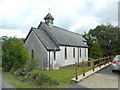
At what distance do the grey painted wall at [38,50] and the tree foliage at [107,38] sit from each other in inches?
837

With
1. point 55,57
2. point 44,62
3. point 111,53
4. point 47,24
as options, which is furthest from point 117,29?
point 44,62

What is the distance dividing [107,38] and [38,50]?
24.5 metres

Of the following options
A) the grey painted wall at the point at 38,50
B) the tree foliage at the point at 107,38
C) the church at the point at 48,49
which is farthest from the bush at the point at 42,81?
the tree foliage at the point at 107,38

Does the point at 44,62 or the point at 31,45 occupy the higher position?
the point at 31,45

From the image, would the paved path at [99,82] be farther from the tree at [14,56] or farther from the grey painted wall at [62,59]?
the grey painted wall at [62,59]

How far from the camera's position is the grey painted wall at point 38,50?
1441cm

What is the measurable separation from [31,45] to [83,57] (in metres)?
13.0

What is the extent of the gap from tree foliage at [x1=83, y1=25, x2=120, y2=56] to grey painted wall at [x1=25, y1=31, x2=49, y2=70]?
2126cm

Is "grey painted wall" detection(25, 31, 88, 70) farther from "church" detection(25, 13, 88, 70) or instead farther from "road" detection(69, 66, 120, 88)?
"road" detection(69, 66, 120, 88)

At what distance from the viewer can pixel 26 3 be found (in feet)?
34.8

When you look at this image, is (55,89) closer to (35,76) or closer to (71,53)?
(35,76)

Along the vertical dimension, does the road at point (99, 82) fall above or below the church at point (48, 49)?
below

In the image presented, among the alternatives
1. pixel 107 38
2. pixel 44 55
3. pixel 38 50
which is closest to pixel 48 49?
pixel 44 55

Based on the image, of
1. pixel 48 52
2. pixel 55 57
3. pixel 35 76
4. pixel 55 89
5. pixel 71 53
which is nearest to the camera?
pixel 55 89
